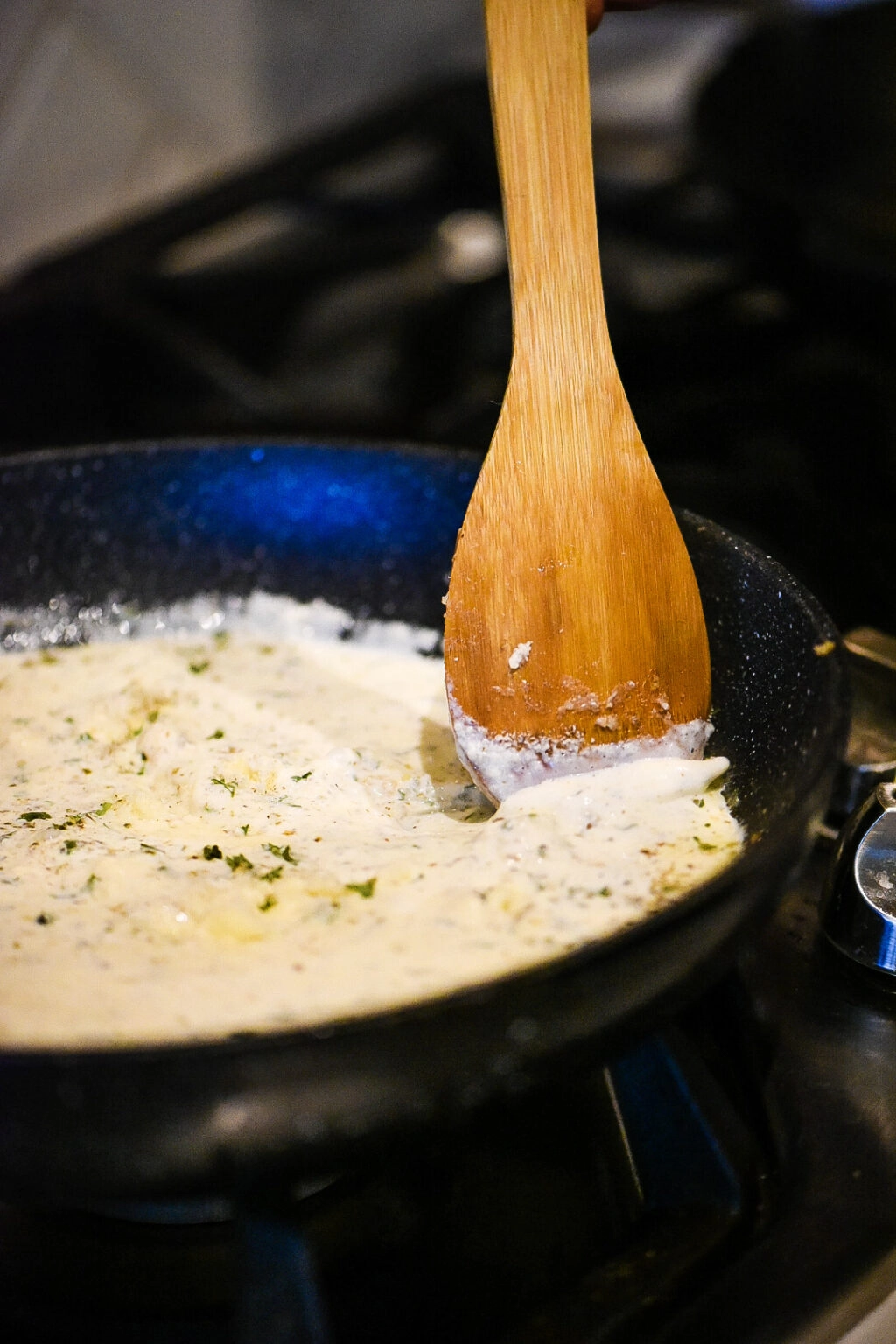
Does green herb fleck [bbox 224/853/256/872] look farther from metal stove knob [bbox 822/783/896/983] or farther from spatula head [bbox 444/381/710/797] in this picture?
metal stove knob [bbox 822/783/896/983]

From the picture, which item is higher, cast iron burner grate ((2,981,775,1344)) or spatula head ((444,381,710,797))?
spatula head ((444,381,710,797))

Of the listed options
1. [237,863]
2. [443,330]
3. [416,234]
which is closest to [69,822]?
[237,863]

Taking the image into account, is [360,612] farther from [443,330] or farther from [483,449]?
[443,330]

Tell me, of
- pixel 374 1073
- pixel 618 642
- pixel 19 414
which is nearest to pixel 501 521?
pixel 618 642

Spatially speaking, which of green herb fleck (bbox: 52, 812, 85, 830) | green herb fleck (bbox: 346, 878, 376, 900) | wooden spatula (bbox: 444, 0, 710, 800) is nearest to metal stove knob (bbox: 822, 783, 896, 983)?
wooden spatula (bbox: 444, 0, 710, 800)

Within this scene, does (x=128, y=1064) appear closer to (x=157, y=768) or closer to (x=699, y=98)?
(x=157, y=768)

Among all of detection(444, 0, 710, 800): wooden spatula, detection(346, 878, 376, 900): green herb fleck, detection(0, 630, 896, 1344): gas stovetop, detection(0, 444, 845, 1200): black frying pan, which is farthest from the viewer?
detection(444, 0, 710, 800): wooden spatula

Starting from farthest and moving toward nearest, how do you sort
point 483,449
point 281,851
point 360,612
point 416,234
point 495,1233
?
point 416,234 → point 483,449 → point 360,612 → point 281,851 → point 495,1233
